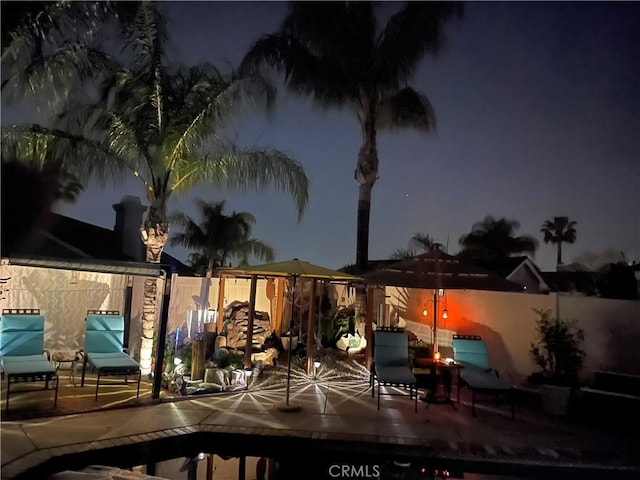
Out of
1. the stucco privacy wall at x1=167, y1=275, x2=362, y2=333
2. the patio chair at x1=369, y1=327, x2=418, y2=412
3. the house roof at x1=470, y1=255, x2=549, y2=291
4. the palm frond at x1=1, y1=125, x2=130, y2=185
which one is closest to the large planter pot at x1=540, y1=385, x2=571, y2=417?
the patio chair at x1=369, y1=327, x2=418, y2=412

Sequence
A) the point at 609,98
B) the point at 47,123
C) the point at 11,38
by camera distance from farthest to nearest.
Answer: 1. the point at 609,98
2. the point at 47,123
3. the point at 11,38

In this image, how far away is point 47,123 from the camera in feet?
28.3

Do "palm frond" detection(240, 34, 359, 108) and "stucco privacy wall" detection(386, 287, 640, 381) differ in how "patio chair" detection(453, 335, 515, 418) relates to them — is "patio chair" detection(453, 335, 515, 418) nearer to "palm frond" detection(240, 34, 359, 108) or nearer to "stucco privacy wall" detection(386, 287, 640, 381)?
"stucco privacy wall" detection(386, 287, 640, 381)

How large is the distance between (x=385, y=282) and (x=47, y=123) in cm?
724

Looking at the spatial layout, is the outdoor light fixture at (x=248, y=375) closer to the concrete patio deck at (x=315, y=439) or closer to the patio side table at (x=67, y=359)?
the concrete patio deck at (x=315, y=439)

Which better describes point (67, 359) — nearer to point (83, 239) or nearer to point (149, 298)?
point (149, 298)

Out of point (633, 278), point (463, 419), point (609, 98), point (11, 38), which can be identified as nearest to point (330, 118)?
point (609, 98)

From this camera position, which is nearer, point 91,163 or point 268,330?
point 91,163

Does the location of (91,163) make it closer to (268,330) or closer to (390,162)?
(268,330)

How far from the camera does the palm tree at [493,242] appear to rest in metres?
29.6

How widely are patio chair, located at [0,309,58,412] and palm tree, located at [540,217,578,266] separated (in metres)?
26.1

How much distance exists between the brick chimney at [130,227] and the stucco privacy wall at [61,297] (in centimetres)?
426

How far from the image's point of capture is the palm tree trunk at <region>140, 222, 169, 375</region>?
939cm

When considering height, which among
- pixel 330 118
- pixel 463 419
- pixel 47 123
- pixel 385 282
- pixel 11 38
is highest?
pixel 330 118
